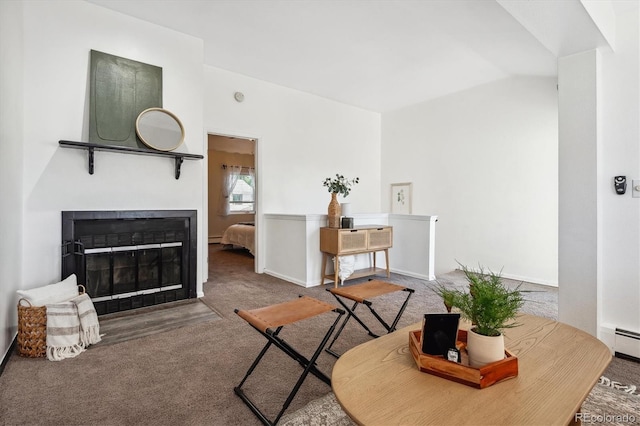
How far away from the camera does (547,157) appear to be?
439 cm

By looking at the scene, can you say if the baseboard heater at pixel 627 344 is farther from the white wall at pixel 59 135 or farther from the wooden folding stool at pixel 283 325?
the white wall at pixel 59 135

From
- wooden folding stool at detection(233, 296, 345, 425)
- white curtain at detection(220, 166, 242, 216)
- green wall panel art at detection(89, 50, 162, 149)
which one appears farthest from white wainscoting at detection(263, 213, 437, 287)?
white curtain at detection(220, 166, 242, 216)

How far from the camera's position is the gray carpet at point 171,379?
5.18 ft

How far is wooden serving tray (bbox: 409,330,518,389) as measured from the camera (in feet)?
3.40

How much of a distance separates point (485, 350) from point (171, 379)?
1.77 metres

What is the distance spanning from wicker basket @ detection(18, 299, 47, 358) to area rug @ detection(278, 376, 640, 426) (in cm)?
187

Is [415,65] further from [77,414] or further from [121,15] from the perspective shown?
[77,414]

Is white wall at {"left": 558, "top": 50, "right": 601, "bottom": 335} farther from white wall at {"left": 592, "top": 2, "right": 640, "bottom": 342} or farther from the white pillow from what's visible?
the white pillow

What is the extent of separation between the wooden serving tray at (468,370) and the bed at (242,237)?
5.19 m

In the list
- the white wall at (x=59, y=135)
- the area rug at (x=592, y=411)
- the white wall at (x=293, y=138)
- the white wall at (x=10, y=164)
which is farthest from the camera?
the white wall at (x=293, y=138)

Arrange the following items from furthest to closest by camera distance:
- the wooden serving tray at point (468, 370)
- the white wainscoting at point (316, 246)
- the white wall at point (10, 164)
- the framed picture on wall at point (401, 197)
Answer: the framed picture on wall at point (401, 197) → the white wainscoting at point (316, 246) → the white wall at point (10, 164) → the wooden serving tray at point (468, 370)

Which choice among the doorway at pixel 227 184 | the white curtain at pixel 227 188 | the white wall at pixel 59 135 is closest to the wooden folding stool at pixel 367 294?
the white wall at pixel 59 135

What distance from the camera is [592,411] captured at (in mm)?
1605

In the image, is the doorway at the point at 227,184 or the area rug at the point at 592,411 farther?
the doorway at the point at 227,184
